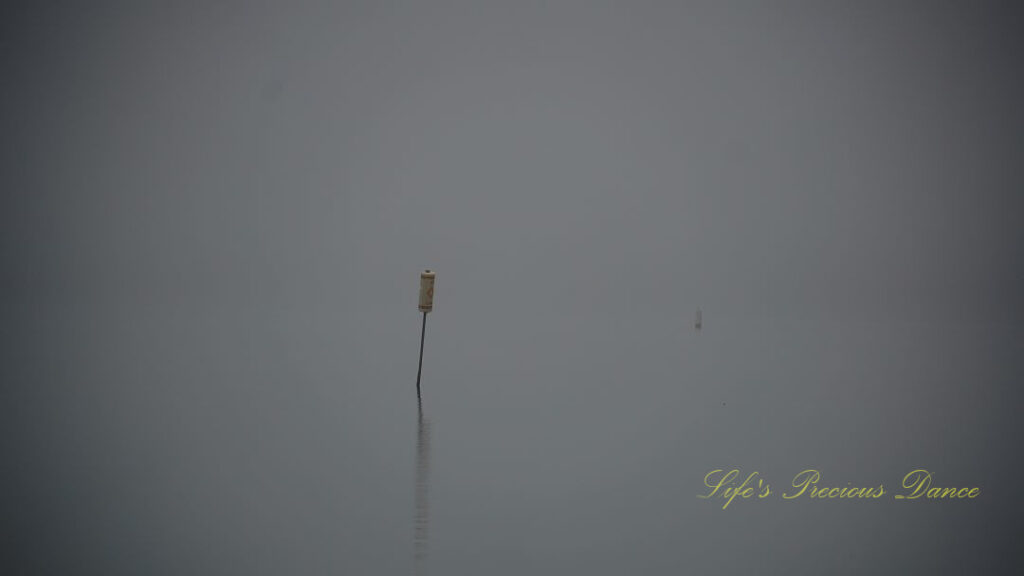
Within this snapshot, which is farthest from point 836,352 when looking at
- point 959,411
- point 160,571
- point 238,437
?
point 160,571

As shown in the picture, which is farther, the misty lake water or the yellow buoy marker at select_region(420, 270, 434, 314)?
the yellow buoy marker at select_region(420, 270, 434, 314)

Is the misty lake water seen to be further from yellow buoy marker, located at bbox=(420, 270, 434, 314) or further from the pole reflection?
yellow buoy marker, located at bbox=(420, 270, 434, 314)

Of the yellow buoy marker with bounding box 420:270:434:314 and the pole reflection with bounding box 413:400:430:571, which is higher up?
the yellow buoy marker with bounding box 420:270:434:314

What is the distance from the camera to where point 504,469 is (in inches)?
344

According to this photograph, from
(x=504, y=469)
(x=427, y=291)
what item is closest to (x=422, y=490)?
(x=504, y=469)

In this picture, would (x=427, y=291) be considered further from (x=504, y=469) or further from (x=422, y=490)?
(x=422, y=490)

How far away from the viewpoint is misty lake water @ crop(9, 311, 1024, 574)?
5824mm

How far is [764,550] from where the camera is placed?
598 cm

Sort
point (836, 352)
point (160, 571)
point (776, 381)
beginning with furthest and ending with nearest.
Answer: point (836, 352) → point (776, 381) → point (160, 571)

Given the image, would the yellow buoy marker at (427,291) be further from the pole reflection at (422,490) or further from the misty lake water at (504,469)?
the pole reflection at (422,490)

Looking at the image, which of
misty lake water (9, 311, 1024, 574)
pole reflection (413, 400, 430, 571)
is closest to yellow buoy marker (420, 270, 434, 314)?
misty lake water (9, 311, 1024, 574)

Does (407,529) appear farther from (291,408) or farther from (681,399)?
(681,399)

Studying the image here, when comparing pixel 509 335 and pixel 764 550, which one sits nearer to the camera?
→ pixel 764 550

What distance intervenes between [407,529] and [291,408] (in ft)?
23.1
